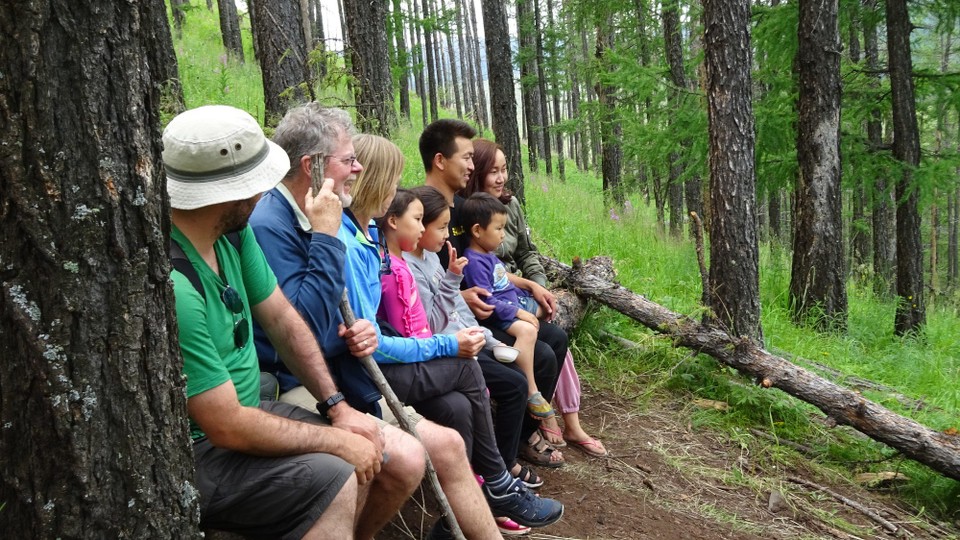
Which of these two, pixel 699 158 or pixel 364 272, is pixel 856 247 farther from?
pixel 364 272

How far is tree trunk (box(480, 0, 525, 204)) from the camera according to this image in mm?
8828

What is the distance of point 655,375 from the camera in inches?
228

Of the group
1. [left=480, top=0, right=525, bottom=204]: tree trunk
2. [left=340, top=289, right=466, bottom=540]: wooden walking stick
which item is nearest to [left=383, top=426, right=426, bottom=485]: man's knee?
[left=340, top=289, right=466, bottom=540]: wooden walking stick

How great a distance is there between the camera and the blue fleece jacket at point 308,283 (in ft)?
9.18

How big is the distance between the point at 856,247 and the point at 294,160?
22.0m

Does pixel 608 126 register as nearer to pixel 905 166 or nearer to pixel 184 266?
pixel 905 166

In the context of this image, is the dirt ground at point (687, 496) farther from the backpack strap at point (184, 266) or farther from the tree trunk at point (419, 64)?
the tree trunk at point (419, 64)

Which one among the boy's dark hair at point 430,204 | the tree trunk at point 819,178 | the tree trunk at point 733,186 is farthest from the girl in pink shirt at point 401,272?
the tree trunk at point 819,178

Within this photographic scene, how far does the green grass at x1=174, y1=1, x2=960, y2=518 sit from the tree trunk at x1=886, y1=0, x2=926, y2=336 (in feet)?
1.44

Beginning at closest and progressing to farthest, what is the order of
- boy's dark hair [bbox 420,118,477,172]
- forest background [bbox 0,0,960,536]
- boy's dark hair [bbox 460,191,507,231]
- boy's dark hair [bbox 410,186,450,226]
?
boy's dark hair [bbox 410,186,450,226] → forest background [bbox 0,0,960,536] → boy's dark hair [bbox 460,191,507,231] → boy's dark hair [bbox 420,118,477,172]

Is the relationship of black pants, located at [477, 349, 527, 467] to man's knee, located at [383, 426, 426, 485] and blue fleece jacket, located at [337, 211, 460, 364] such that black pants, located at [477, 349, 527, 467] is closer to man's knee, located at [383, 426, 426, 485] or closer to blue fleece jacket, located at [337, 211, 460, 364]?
blue fleece jacket, located at [337, 211, 460, 364]

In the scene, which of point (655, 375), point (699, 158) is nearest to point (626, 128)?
point (699, 158)

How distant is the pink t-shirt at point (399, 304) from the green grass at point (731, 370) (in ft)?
8.48

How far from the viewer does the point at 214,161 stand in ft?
7.66
